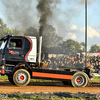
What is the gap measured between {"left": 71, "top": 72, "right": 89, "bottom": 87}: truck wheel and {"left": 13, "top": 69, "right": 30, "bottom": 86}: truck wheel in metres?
2.49

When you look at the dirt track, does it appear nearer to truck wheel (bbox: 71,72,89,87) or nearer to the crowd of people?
truck wheel (bbox: 71,72,89,87)

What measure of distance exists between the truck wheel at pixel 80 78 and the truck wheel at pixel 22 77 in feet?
8.16

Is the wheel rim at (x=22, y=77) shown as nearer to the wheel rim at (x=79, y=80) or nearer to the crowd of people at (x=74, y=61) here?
the wheel rim at (x=79, y=80)

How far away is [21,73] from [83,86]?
3.44m

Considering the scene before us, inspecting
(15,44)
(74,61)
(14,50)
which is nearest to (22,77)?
(14,50)

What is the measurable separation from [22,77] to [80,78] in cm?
318

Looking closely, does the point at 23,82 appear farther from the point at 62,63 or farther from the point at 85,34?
the point at 85,34

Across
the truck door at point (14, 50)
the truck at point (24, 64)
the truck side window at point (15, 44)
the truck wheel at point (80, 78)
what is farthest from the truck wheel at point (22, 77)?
the truck wheel at point (80, 78)

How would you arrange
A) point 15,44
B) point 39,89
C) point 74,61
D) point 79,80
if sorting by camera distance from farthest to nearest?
point 74,61, point 79,80, point 15,44, point 39,89

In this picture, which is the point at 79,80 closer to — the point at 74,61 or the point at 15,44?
the point at 15,44

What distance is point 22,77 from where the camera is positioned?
937cm

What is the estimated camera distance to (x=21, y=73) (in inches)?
368

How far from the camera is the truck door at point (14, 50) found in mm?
9383

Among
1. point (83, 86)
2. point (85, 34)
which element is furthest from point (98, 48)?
point (83, 86)
